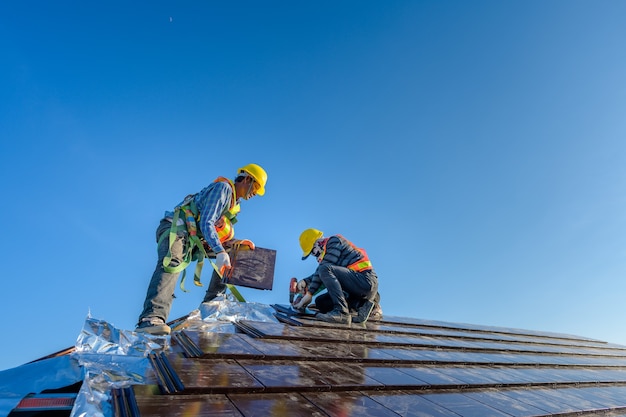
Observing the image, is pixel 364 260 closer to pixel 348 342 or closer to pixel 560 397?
pixel 348 342

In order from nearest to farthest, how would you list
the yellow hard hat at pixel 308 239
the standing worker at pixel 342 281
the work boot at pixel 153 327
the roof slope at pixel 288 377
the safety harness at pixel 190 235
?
the roof slope at pixel 288 377
the work boot at pixel 153 327
the safety harness at pixel 190 235
the standing worker at pixel 342 281
the yellow hard hat at pixel 308 239

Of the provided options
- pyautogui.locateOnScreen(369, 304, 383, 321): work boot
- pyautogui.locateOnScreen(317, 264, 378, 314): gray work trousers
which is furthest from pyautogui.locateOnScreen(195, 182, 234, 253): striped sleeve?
pyautogui.locateOnScreen(369, 304, 383, 321): work boot

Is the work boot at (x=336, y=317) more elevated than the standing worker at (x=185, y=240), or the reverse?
the standing worker at (x=185, y=240)

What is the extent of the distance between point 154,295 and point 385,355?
7.80 feet

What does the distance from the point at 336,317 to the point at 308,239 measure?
1556 millimetres

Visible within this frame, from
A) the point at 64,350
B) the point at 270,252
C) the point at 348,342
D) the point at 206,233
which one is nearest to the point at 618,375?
the point at 348,342

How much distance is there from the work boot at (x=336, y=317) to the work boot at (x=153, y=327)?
1.96 m

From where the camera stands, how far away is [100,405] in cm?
155

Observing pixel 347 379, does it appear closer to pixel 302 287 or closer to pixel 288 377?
pixel 288 377

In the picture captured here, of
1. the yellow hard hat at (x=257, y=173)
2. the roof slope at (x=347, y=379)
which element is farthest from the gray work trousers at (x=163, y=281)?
the yellow hard hat at (x=257, y=173)

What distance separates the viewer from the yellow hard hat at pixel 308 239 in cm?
548

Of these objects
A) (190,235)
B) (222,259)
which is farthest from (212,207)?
(222,259)

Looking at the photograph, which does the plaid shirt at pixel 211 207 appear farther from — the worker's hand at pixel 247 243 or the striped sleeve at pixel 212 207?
the worker's hand at pixel 247 243

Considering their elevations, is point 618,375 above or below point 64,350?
above
